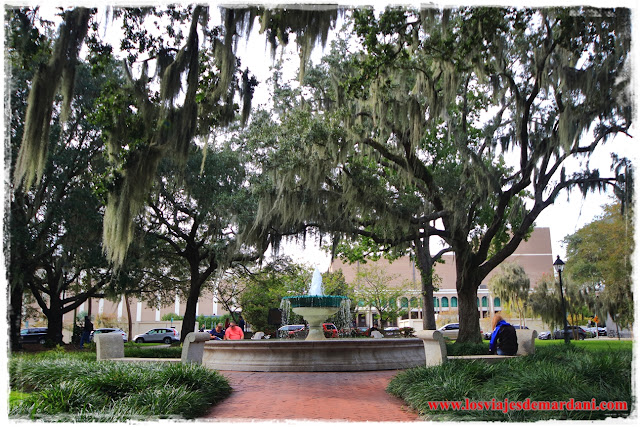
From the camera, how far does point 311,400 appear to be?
634cm

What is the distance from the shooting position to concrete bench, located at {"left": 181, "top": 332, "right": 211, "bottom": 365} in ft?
27.9

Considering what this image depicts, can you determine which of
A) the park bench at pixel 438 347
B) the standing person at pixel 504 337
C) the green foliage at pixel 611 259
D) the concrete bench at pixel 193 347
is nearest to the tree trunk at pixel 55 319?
the concrete bench at pixel 193 347

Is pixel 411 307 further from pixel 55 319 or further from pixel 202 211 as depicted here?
pixel 202 211

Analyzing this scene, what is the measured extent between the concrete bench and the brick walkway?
2.59 feet

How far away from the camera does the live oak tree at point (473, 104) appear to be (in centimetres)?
902

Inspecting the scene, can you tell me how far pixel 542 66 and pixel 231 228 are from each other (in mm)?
13603

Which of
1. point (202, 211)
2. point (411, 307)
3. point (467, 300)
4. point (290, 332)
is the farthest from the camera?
point (411, 307)

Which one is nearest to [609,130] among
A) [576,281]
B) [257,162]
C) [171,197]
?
[257,162]

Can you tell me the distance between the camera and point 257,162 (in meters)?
17.2

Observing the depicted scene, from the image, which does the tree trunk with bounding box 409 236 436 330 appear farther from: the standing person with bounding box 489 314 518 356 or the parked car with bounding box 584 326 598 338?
the parked car with bounding box 584 326 598 338

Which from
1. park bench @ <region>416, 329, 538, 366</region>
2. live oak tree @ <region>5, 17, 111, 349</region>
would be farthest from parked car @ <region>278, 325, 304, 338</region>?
park bench @ <region>416, 329, 538, 366</region>

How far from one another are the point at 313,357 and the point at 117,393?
508 centimetres

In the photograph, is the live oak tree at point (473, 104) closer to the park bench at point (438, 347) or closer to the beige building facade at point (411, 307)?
the park bench at point (438, 347)

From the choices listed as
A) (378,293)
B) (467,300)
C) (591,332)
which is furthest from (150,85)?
(591,332)
